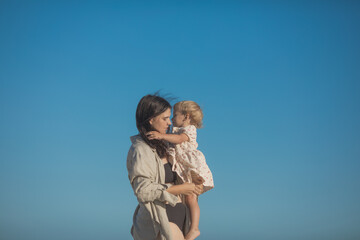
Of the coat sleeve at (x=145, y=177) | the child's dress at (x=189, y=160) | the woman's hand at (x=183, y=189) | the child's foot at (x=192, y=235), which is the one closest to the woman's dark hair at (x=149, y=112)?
the coat sleeve at (x=145, y=177)

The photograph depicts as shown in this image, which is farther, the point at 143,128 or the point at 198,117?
the point at 198,117

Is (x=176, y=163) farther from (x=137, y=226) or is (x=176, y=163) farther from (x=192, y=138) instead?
(x=137, y=226)

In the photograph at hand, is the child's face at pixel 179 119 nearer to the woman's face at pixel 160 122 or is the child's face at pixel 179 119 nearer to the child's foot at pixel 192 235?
the woman's face at pixel 160 122

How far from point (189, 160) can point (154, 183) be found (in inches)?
25.7

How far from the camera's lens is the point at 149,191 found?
4.02 metres

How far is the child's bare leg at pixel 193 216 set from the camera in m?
4.54

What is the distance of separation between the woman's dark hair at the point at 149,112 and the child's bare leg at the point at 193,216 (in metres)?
0.59

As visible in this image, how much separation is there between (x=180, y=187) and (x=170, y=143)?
0.68m

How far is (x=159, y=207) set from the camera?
4.13 meters

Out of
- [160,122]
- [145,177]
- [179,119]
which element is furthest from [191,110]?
[145,177]

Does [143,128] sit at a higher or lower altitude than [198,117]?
lower

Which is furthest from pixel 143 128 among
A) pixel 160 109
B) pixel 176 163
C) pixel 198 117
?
pixel 198 117

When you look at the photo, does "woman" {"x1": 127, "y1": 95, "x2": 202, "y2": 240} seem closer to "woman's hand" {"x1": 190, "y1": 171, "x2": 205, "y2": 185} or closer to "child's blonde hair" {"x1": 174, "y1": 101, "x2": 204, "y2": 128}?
"woman's hand" {"x1": 190, "y1": 171, "x2": 205, "y2": 185}

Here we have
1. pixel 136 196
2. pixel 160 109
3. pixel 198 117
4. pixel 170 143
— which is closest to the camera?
pixel 136 196
